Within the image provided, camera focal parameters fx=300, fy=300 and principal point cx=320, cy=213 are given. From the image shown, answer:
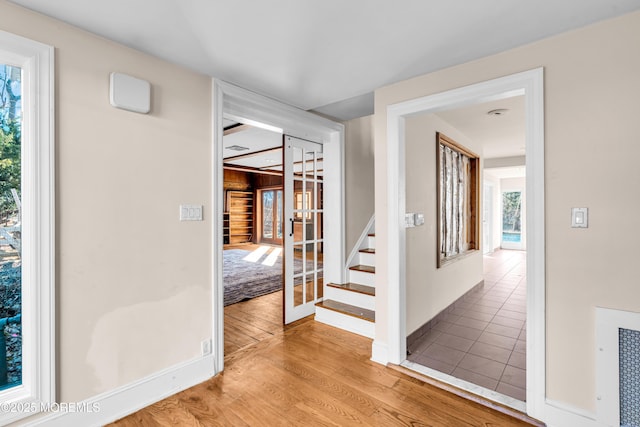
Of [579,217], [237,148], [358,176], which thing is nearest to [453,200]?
[358,176]

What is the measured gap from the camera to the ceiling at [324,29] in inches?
59.9

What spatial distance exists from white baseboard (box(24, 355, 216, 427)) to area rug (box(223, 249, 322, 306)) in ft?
5.22

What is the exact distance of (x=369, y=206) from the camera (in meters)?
3.93

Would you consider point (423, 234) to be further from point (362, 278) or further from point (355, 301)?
point (355, 301)

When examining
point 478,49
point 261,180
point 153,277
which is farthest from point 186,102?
point 261,180

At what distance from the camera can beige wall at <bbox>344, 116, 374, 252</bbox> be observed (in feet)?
12.0

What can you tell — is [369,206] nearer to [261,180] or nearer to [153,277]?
[153,277]

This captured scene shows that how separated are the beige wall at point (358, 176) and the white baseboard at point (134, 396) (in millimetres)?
2033

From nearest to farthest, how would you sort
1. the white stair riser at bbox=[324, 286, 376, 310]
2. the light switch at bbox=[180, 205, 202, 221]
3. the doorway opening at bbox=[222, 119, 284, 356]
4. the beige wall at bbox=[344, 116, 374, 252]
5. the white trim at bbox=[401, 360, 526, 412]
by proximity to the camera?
the white trim at bbox=[401, 360, 526, 412] < the light switch at bbox=[180, 205, 202, 221] < the white stair riser at bbox=[324, 286, 376, 310] < the doorway opening at bbox=[222, 119, 284, 356] < the beige wall at bbox=[344, 116, 374, 252]

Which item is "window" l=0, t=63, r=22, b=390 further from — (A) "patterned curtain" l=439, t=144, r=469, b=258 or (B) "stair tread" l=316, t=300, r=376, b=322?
(A) "patterned curtain" l=439, t=144, r=469, b=258

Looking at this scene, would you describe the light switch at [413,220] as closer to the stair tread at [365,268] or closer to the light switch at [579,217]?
the stair tread at [365,268]

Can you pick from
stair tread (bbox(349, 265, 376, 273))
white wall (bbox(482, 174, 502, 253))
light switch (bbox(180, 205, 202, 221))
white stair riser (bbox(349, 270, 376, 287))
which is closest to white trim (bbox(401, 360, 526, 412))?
→ white stair riser (bbox(349, 270, 376, 287))

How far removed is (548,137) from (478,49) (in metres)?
0.71

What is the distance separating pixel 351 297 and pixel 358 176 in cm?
146
